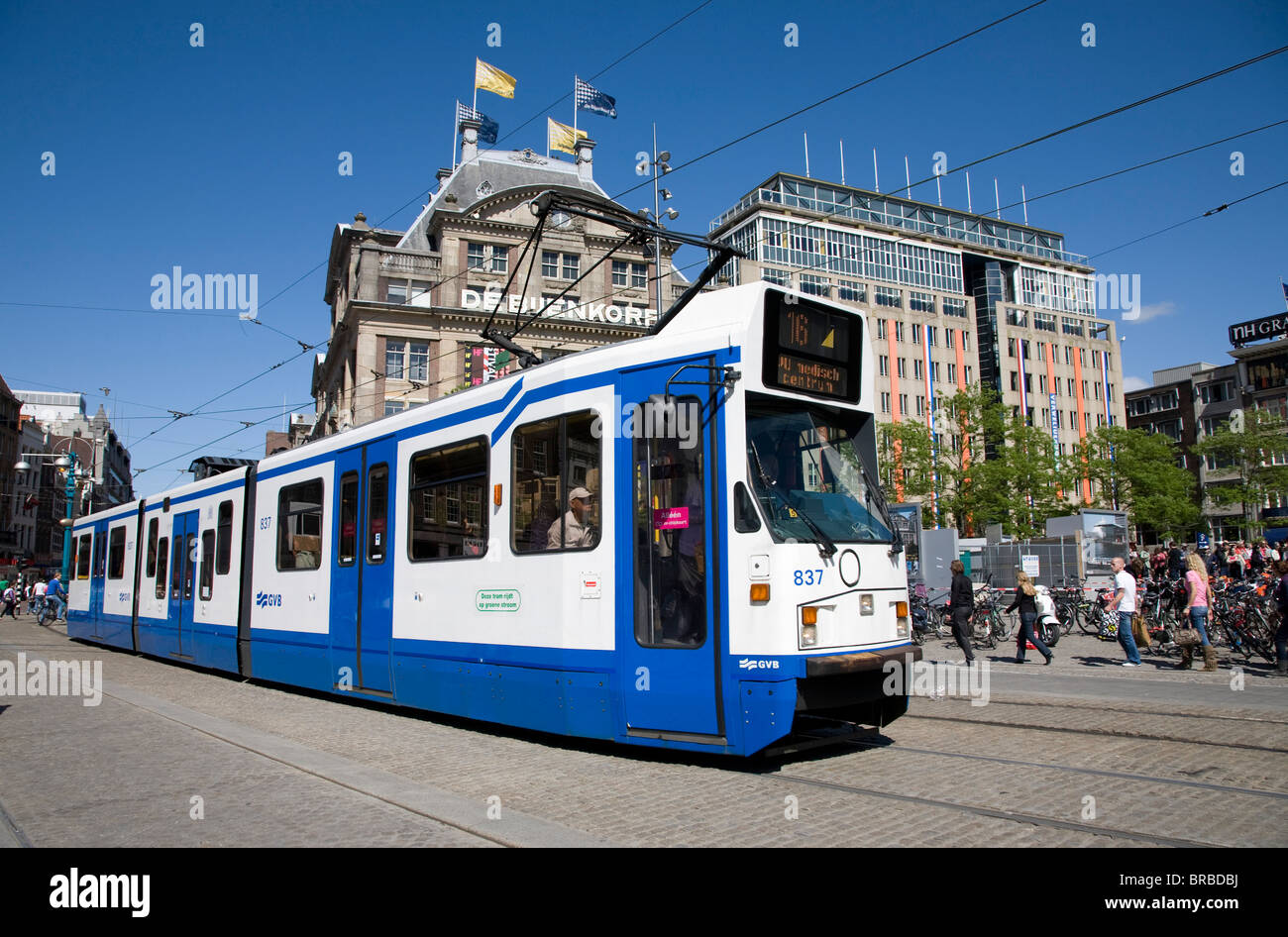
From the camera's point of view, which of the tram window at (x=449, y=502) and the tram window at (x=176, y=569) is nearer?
the tram window at (x=449, y=502)

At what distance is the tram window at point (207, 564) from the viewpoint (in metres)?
15.0

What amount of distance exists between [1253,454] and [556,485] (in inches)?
2389

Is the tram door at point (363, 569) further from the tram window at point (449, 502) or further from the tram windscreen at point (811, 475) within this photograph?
the tram windscreen at point (811, 475)

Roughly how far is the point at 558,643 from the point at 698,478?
1.98 metres

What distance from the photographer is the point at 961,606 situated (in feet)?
51.6

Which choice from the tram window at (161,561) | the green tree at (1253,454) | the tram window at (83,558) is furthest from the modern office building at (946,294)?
the tram window at (161,561)

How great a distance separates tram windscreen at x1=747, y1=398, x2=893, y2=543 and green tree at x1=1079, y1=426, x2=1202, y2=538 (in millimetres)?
55798

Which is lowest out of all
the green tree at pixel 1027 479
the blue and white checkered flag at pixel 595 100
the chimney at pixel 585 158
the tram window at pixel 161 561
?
the tram window at pixel 161 561

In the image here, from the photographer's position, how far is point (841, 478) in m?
7.44

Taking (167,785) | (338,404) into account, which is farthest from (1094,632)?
(338,404)

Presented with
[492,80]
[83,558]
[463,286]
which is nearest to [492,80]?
[492,80]

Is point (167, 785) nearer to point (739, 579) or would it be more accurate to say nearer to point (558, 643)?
point (558, 643)

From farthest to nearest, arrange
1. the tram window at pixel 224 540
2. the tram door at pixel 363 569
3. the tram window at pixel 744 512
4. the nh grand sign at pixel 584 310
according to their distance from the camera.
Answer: the nh grand sign at pixel 584 310 → the tram window at pixel 224 540 → the tram door at pixel 363 569 → the tram window at pixel 744 512

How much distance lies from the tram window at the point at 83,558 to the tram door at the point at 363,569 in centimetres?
1550
